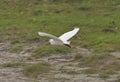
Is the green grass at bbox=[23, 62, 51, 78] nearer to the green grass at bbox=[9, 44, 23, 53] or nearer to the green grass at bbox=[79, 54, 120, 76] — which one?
the green grass at bbox=[79, 54, 120, 76]

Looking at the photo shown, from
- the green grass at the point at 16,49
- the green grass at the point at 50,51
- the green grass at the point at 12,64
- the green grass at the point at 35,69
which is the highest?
the green grass at the point at 35,69

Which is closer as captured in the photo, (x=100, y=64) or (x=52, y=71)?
(x=52, y=71)

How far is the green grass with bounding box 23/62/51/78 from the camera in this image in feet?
49.8

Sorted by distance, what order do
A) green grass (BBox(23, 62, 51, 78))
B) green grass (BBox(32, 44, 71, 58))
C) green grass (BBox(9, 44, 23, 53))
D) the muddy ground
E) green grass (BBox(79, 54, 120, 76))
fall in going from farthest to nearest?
green grass (BBox(9, 44, 23, 53)), green grass (BBox(32, 44, 71, 58)), green grass (BBox(79, 54, 120, 76)), green grass (BBox(23, 62, 51, 78)), the muddy ground

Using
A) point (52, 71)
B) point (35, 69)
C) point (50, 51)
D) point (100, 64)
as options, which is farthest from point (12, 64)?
point (100, 64)

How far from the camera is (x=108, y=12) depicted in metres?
22.4

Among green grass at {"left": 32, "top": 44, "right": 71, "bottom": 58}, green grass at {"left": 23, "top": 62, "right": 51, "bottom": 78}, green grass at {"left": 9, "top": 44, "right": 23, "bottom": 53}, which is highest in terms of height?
green grass at {"left": 23, "top": 62, "right": 51, "bottom": 78}

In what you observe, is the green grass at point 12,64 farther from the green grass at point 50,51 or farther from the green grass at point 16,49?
the green grass at point 16,49

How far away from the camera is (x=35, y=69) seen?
15492 mm

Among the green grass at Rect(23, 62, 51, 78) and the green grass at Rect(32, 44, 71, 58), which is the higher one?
the green grass at Rect(23, 62, 51, 78)

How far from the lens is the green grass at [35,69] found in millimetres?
15171

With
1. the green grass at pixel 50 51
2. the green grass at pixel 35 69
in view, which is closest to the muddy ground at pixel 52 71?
the green grass at pixel 35 69

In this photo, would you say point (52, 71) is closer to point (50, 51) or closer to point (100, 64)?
point (100, 64)

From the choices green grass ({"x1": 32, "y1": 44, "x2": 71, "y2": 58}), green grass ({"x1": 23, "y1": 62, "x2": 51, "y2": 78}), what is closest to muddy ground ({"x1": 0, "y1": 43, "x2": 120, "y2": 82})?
green grass ({"x1": 23, "y1": 62, "x2": 51, "y2": 78})
